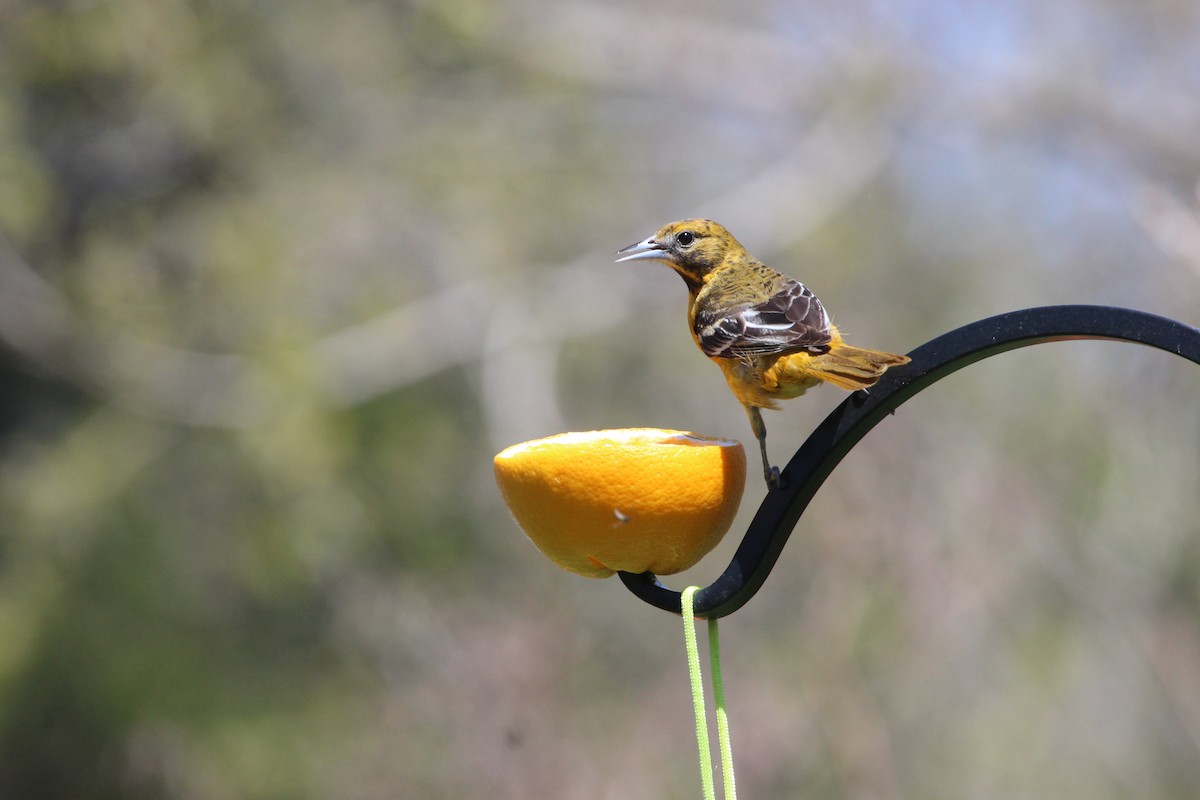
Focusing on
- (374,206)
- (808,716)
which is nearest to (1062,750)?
(808,716)

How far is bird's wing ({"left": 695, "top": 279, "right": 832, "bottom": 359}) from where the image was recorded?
195 centimetres

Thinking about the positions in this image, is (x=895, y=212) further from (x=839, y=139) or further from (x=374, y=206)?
(x=374, y=206)

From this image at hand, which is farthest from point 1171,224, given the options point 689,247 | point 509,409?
point 509,409

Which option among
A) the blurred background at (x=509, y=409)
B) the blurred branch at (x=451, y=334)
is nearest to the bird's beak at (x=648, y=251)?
the blurred background at (x=509, y=409)

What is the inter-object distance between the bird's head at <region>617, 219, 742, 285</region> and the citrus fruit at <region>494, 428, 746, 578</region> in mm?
916

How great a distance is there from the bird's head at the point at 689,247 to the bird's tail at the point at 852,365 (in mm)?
757

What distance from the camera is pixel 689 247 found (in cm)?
259

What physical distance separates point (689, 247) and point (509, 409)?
5.61 metres

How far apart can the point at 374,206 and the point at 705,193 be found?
2643mm

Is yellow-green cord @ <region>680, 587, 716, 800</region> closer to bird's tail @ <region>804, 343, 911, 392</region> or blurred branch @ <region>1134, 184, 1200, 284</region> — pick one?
bird's tail @ <region>804, 343, 911, 392</region>

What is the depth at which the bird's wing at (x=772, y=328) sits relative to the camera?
195cm

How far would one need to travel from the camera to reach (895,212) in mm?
10820

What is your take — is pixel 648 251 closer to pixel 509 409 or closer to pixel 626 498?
pixel 626 498

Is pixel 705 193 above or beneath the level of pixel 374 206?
above
